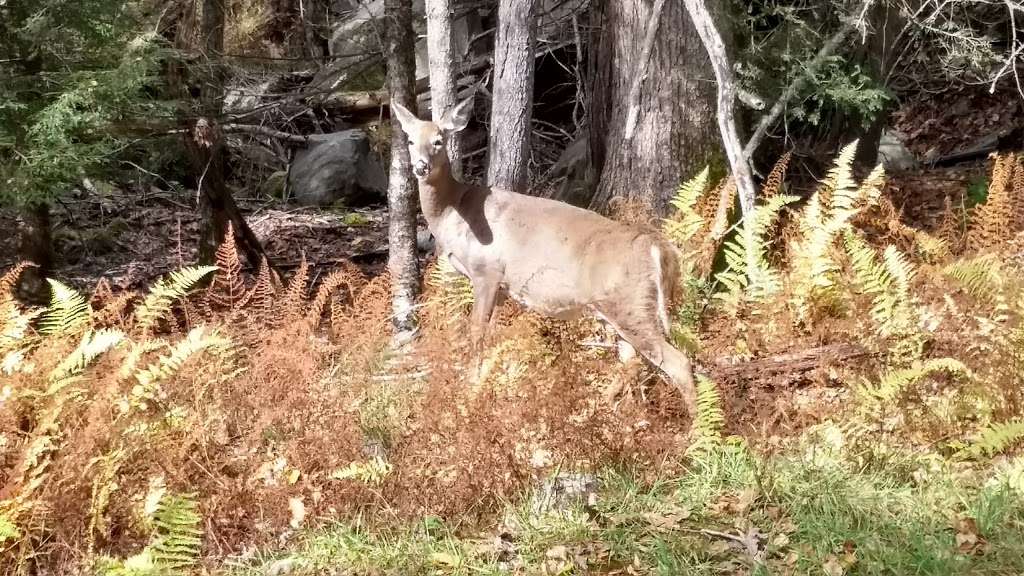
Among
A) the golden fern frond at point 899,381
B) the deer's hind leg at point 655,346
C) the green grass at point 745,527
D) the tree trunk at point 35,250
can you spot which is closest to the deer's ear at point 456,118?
the deer's hind leg at point 655,346

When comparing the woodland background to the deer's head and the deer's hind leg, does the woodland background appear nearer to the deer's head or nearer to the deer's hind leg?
the deer's hind leg

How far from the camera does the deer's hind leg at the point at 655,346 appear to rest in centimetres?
500

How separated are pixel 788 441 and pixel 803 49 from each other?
476 cm

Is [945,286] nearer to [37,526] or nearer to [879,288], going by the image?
[879,288]

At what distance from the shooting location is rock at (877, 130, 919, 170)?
12.3m

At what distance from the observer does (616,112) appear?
7.70m

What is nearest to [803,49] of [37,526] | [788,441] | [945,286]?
[945,286]

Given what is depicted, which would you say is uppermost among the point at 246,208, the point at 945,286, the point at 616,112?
the point at 616,112

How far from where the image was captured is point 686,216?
22.2 ft

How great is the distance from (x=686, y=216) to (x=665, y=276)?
1.48 meters

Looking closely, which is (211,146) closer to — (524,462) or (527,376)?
(527,376)

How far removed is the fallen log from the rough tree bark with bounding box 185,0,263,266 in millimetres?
5125

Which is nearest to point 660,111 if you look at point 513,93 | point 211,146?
point 513,93

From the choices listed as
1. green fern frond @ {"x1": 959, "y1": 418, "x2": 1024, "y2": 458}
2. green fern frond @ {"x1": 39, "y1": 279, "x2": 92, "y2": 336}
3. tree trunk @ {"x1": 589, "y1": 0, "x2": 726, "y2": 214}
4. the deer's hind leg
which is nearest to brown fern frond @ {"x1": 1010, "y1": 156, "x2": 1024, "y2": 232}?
tree trunk @ {"x1": 589, "y1": 0, "x2": 726, "y2": 214}
